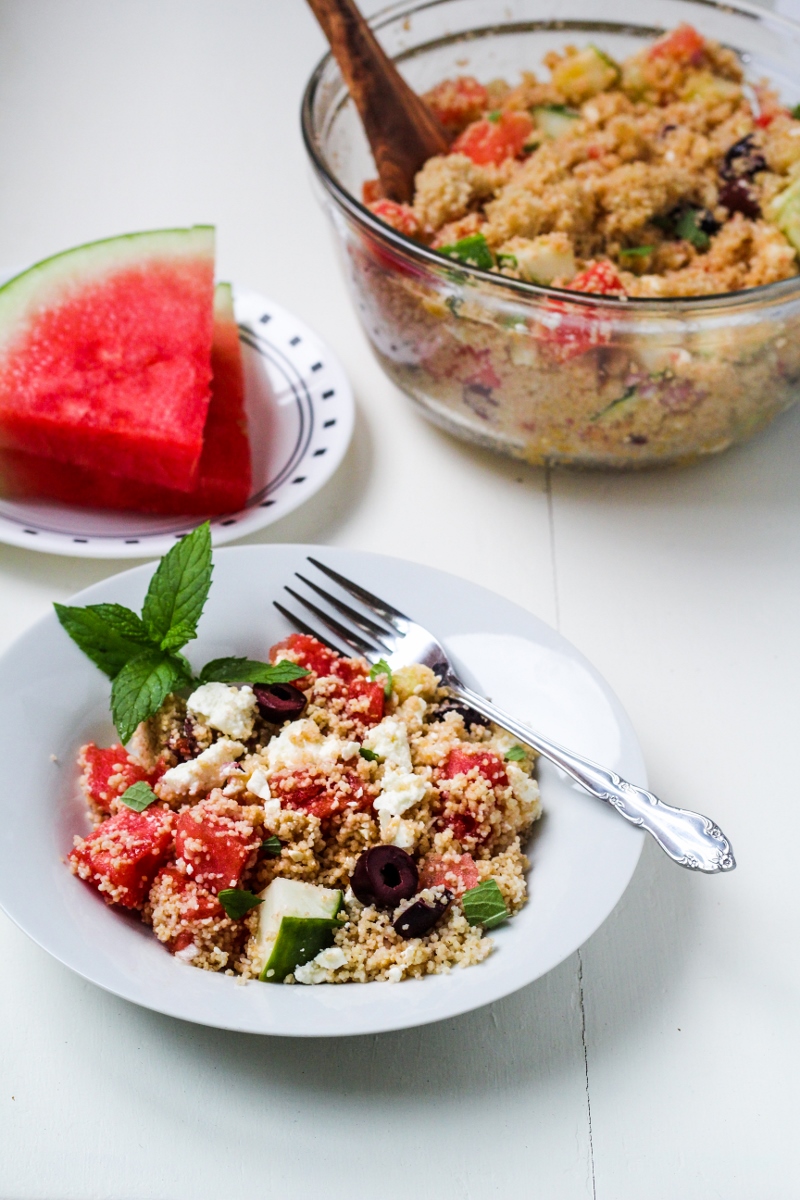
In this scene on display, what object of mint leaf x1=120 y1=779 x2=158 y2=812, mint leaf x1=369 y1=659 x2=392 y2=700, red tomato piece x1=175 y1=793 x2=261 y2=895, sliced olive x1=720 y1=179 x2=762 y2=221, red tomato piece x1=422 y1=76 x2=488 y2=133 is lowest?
mint leaf x1=369 y1=659 x2=392 y2=700

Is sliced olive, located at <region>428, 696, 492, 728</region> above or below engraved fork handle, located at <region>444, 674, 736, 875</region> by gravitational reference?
above

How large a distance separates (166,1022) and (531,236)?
120cm

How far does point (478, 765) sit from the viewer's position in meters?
1.20

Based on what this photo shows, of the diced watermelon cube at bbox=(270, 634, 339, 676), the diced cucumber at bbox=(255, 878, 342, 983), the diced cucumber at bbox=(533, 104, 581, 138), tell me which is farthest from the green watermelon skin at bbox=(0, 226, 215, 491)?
the diced cucumber at bbox=(255, 878, 342, 983)

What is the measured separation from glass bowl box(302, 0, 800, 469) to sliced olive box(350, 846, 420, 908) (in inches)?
29.5

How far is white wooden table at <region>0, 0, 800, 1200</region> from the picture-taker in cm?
109

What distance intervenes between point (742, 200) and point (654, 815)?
1090 mm

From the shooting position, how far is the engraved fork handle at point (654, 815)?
45.1 inches

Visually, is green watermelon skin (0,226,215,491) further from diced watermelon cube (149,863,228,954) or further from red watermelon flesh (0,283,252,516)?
diced watermelon cube (149,863,228,954)

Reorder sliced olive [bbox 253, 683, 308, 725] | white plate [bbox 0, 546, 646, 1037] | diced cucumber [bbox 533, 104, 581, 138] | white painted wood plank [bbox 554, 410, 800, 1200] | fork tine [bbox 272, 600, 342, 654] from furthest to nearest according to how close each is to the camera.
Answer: diced cucumber [bbox 533, 104, 581, 138]
fork tine [bbox 272, 600, 342, 654]
sliced olive [bbox 253, 683, 308, 725]
white painted wood plank [bbox 554, 410, 800, 1200]
white plate [bbox 0, 546, 646, 1037]

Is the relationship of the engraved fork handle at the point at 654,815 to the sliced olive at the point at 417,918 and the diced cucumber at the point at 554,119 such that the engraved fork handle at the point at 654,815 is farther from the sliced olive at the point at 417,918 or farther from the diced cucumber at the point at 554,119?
the diced cucumber at the point at 554,119

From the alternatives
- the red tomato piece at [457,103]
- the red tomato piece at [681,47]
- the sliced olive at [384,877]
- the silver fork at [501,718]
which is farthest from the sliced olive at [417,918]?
the red tomato piece at [681,47]

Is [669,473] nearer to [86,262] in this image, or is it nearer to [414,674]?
[414,674]

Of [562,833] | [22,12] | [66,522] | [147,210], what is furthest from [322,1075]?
[22,12]
